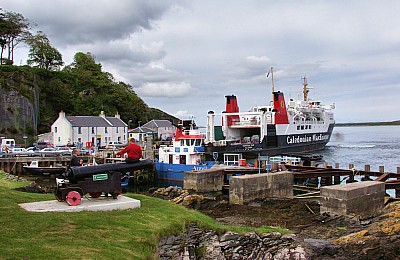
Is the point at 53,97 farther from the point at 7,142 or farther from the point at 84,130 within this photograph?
the point at 7,142

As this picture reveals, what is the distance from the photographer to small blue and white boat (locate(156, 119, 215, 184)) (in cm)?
3241

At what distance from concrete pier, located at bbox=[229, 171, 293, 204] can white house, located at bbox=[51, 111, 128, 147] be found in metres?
41.2

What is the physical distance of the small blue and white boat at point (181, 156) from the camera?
3241 centimetres

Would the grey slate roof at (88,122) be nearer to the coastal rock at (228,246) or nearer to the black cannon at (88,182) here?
the black cannon at (88,182)

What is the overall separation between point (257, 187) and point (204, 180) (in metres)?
4.66

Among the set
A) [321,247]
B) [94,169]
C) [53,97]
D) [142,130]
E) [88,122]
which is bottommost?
[321,247]

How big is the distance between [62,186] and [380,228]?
33.3 feet

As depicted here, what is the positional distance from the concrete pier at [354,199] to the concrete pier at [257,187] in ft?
13.4

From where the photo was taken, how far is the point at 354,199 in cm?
1437

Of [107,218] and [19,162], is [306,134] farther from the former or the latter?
[107,218]

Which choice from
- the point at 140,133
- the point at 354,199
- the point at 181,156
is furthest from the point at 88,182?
the point at 140,133

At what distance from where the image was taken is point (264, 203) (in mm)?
18125

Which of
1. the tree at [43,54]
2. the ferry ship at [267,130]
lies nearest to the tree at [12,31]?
the tree at [43,54]

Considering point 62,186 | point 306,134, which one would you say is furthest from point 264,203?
point 306,134
